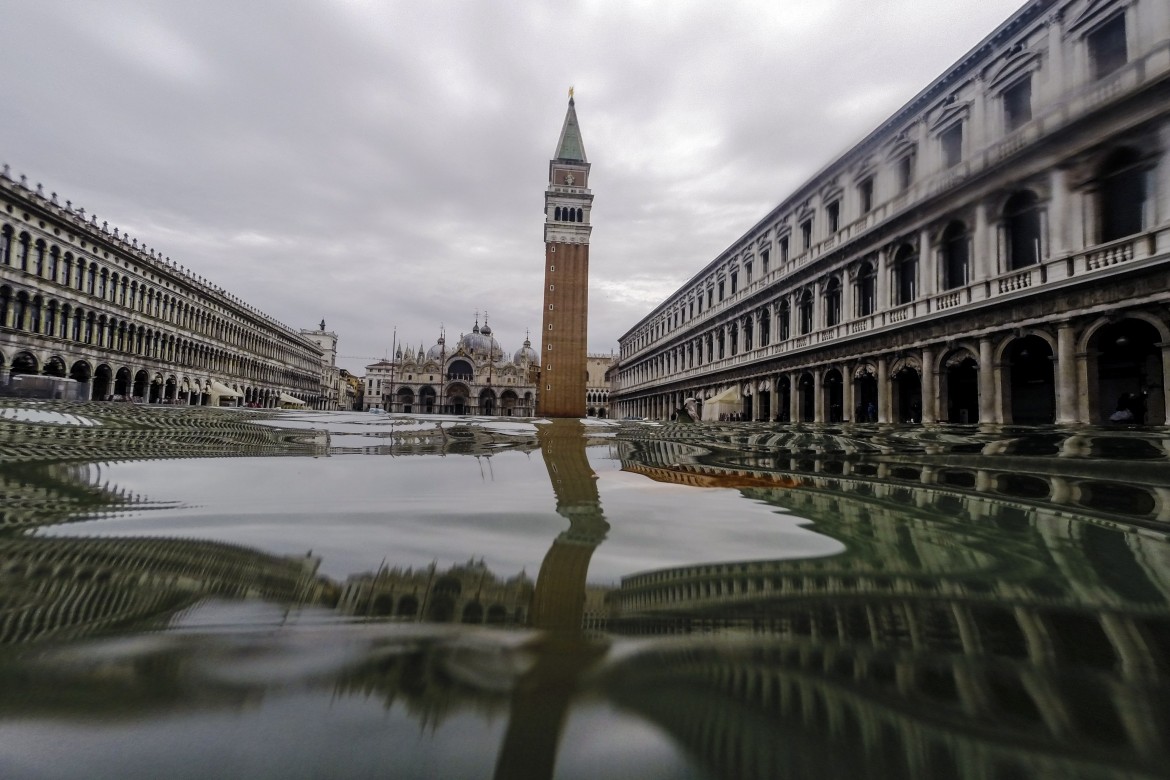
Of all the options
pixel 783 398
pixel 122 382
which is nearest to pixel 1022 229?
pixel 783 398

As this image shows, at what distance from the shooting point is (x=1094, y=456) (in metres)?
3.29

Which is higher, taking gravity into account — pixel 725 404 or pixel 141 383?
pixel 141 383

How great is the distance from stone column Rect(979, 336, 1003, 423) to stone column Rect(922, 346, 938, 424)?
1557 mm

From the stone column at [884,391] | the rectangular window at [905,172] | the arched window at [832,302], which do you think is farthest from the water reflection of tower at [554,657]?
the arched window at [832,302]

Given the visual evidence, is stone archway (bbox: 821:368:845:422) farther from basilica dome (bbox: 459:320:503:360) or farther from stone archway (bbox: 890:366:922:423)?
basilica dome (bbox: 459:320:503:360)

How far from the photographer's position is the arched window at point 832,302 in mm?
21062

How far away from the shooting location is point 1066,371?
11.9 meters

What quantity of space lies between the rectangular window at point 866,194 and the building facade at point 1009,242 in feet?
0.26

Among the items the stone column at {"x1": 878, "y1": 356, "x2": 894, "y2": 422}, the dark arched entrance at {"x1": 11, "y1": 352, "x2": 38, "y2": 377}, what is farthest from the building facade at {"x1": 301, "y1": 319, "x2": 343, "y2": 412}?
the stone column at {"x1": 878, "y1": 356, "x2": 894, "y2": 422}

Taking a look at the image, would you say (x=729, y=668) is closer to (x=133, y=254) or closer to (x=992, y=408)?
(x=992, y=408)

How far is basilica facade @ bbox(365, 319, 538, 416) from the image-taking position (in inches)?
3196

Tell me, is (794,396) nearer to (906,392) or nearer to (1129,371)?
(906,392)

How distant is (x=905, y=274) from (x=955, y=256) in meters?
2.05

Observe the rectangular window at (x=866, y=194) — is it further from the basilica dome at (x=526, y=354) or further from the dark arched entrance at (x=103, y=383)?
the basilica dome at (x=526, y=354)
